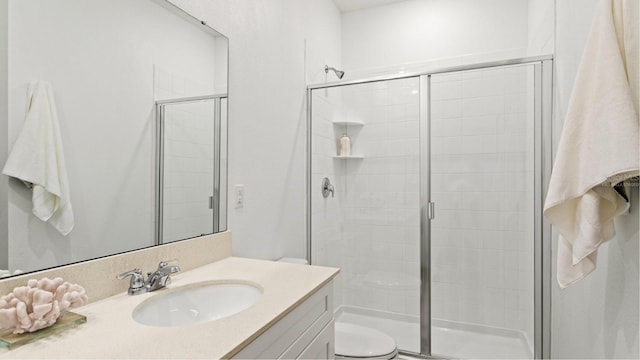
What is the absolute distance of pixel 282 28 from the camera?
2119mm

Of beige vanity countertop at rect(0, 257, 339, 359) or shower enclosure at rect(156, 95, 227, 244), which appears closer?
beige vanity countertop at rect(0, 257, 339, 359)

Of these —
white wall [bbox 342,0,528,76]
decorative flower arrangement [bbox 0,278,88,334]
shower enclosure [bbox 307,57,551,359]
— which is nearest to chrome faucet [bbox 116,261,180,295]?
decorative flower arrangement [bbox 0,278,88,334]

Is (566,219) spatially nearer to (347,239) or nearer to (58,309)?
(58,309)

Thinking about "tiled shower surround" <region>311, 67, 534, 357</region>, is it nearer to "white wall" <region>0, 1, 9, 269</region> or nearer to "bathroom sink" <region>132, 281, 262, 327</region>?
"bathroom sink" <region>132, 281, 262, 327</region>

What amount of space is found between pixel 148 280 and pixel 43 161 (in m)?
0.45

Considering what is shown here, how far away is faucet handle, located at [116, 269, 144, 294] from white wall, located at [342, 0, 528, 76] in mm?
2529

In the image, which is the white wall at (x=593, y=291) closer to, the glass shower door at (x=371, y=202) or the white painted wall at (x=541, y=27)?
the white painted wall at (x=541, y=27)

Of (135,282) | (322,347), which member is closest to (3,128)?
(135,282)

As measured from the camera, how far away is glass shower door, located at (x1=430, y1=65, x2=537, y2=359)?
2.01 m

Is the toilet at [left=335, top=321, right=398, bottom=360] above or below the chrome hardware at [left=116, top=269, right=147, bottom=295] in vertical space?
below

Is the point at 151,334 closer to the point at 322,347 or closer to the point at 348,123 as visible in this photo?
the point at 322,347

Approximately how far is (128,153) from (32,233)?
0.35 m

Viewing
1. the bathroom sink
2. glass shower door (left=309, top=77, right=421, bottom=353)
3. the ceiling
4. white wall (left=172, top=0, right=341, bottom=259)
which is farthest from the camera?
the ceiling

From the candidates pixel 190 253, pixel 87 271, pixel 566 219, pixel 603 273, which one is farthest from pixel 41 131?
pixel 603 273
